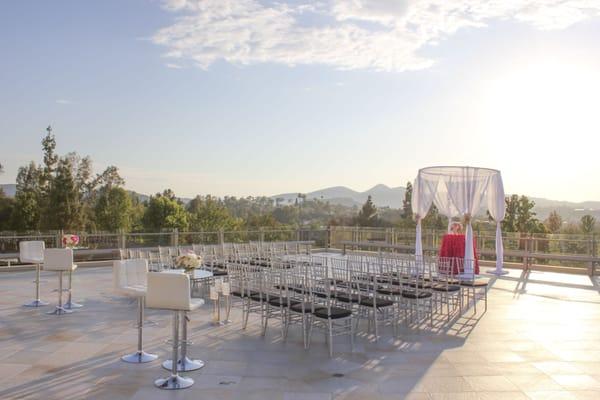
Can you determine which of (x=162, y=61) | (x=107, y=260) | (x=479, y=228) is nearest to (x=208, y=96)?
(x=162, y=61)

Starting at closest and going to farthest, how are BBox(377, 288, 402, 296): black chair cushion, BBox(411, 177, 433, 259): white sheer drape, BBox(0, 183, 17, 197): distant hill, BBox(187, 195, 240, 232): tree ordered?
1. BBox(377, 288, 402, 296): black chair cushion
2. BBox(411, 177, 433, 259): white sheer drape
3. BBox(0, 183, 17, 197): distant hill
4. BBox(187, 195, 240, 232): tree

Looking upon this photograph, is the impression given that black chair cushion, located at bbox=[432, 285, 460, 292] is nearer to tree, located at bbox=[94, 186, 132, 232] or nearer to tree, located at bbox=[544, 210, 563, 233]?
tree, located at bbox=[94, 186, 132, 232]

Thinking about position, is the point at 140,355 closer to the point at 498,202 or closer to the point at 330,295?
the point at 330,295

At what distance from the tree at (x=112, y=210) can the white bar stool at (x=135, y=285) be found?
35.6m

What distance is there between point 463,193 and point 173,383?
10.2 m

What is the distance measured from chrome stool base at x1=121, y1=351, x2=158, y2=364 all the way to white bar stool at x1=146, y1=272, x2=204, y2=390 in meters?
0.81

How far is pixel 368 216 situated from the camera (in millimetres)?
46094

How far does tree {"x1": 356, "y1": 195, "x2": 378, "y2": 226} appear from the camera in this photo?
45.7 meters

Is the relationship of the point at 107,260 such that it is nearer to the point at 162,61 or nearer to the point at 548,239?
the point at 162,61

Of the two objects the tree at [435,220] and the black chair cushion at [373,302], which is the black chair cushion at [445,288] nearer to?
the black chair cushion at [373,302]

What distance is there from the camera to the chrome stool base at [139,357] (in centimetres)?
586

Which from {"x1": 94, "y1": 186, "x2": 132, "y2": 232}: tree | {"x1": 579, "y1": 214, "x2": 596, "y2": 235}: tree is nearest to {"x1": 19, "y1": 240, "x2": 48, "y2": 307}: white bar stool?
{"x1": 94, "y1": 186, "x2": 132, "y2": 232}: tree

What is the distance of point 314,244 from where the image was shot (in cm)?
2172

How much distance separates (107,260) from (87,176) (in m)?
29.3
